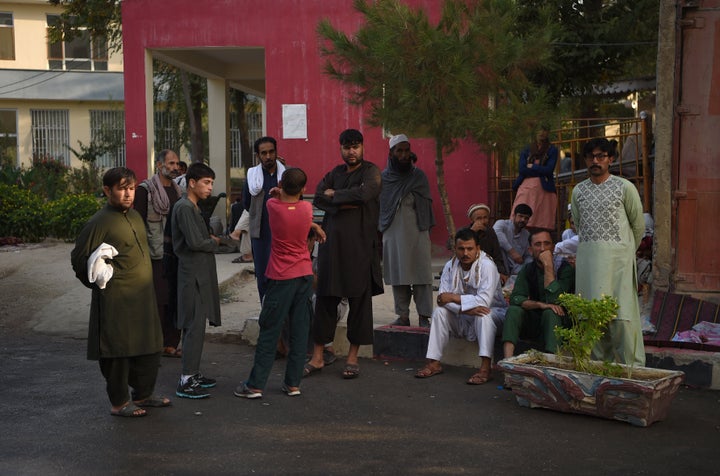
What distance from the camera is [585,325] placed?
614 centimetres

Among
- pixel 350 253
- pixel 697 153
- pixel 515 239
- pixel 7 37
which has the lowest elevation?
pixel 515 239

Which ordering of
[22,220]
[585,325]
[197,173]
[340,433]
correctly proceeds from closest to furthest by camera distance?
[340,433]
[585,325]
[197,173]
[22,220]

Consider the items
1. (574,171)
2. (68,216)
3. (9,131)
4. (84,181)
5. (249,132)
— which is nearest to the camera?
(574,171)

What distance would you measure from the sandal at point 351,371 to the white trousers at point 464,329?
0.54 meters

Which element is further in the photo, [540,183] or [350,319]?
[540,183]

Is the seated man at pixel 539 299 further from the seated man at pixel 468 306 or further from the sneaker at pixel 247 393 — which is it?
the sneaker at pixel 247 393

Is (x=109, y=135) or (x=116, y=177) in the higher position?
(x=109, y=135)

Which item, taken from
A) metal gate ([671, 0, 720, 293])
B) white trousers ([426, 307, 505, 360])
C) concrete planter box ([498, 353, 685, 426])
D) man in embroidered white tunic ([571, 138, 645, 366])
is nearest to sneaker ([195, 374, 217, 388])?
white trousers ([426, 307, 505, 360])

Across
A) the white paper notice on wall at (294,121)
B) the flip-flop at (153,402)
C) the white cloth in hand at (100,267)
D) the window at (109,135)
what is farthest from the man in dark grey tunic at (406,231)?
the window at (109,135)

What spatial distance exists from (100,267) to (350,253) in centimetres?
217

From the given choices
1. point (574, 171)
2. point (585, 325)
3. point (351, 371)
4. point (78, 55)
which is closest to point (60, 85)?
point (78, 55)

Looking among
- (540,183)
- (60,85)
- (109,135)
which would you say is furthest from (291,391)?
(60,85)

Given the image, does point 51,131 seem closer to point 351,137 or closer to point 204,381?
point 351,137

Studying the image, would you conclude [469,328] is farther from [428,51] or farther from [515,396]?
[428,51]
